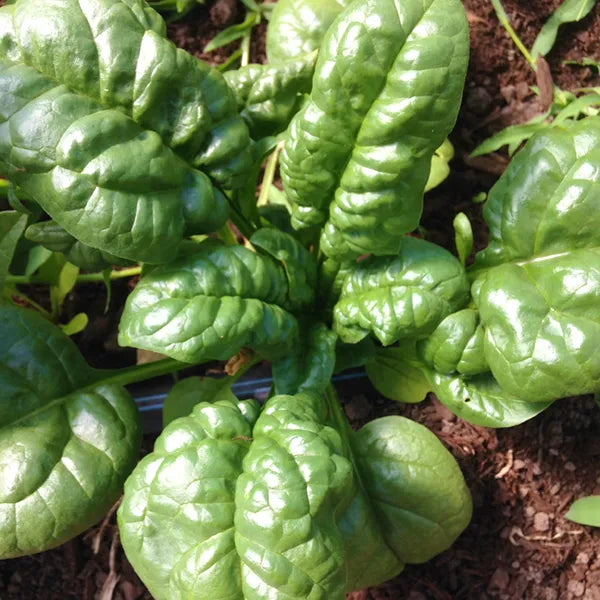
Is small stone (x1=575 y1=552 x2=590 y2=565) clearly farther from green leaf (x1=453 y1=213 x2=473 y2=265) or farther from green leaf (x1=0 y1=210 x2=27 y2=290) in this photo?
green leaf (x1=0 y1=210 x2=27 y2=290)

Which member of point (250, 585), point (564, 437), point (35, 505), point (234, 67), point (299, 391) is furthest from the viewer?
point (234, 67)

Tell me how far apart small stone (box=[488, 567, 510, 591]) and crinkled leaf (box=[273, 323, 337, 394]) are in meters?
0.58

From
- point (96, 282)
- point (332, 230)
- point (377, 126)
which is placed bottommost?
point (96, 282)

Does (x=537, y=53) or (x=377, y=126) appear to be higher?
(x=377, y=126)

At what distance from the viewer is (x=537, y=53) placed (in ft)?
5.32

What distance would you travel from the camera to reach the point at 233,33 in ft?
5.61

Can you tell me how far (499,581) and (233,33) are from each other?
4.58 feet

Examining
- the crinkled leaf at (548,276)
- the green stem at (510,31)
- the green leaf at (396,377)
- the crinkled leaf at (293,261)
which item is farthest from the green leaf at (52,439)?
the green stem at (510,31)

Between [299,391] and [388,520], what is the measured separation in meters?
0.29

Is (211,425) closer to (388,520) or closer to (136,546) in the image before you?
(136,546)

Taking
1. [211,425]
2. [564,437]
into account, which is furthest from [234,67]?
[564,437]

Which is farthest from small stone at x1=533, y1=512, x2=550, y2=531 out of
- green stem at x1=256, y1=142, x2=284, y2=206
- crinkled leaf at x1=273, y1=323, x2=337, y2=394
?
green stem at x1=256, y1=142, x2=284, y2=206

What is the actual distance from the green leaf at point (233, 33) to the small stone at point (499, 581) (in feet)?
4.46

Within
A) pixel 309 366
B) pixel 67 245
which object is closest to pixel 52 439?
pixel 67 245
